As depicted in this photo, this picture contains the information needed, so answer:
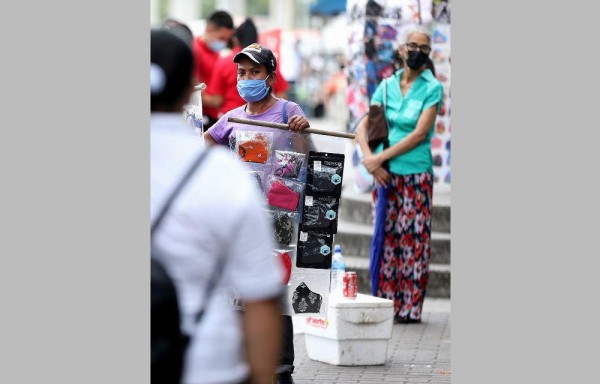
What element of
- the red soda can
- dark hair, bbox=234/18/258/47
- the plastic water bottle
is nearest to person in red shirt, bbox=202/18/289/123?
dark hair, bbox=234/18/258/47

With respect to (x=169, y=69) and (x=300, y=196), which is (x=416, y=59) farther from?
(x=169, y=69)

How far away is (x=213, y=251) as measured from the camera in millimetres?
3449

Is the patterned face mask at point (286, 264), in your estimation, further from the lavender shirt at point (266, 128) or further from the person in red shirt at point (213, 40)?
the person in red shirt at point (213, 40)

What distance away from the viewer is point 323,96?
42656 millimetres

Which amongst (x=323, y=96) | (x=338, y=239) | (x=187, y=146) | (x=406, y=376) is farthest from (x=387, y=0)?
(x=323, y=96)

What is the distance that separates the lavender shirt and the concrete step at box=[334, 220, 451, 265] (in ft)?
14.6

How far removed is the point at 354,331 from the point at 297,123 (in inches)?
78.5

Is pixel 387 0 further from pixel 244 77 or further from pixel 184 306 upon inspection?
pixel 184 306

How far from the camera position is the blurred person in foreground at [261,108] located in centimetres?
672

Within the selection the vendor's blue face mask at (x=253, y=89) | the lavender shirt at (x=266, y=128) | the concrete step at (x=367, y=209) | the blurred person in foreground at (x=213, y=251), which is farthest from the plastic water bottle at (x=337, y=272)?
the blurred person in foreground at (x=213, y=251)

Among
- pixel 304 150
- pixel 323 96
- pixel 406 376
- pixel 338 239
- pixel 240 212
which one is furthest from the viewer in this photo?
pixel 323 96

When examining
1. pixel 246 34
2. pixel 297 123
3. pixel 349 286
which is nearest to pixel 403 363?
pixel 349 286

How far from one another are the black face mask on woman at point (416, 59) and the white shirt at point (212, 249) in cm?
586

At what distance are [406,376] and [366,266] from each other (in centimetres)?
305
